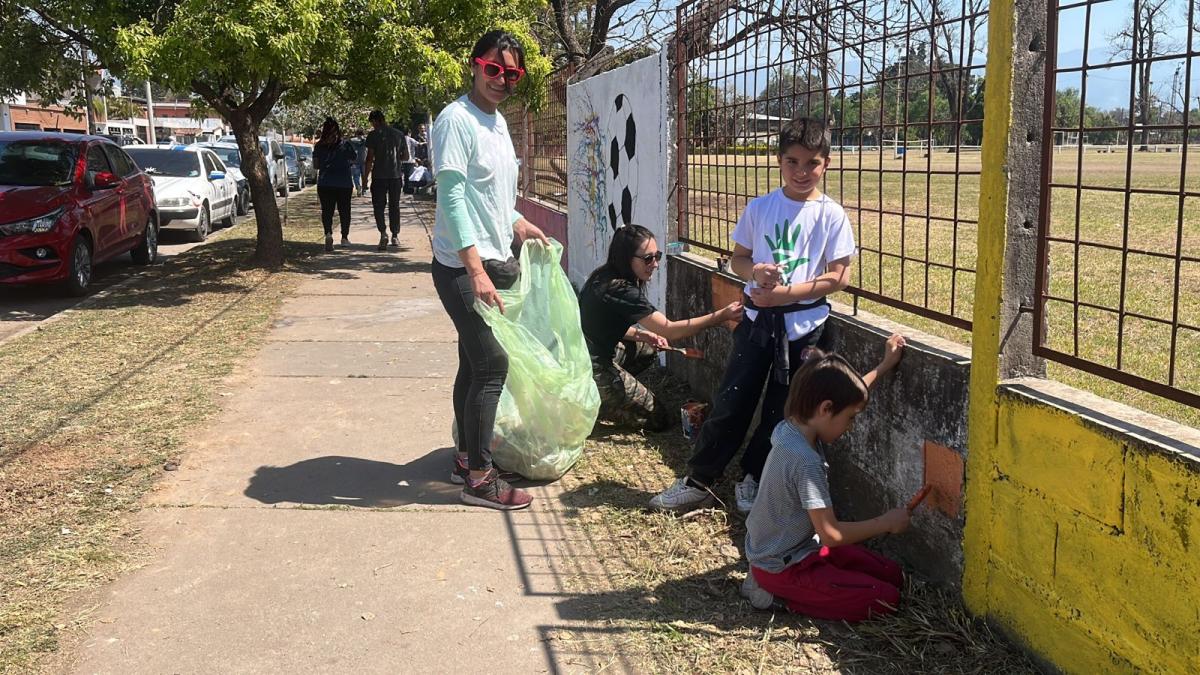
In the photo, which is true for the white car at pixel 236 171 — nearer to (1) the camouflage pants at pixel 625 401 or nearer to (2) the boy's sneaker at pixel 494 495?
(1) the camouflage pants at pixel 625 401

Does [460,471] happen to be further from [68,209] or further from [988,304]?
[68,209]

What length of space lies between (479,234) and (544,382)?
755mm

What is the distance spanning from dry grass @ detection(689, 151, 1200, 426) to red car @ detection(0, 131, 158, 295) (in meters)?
6.31

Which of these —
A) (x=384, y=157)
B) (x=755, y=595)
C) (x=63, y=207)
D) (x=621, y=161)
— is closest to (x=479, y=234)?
(x=755, y=595)

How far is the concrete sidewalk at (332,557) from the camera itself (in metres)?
3.08

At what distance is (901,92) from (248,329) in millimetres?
6077

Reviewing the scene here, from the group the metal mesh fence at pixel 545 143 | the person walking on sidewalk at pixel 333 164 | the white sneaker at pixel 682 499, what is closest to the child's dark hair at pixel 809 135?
the white sneaker at pixel 682 499

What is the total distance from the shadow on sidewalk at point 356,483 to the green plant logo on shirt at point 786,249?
5.78ft

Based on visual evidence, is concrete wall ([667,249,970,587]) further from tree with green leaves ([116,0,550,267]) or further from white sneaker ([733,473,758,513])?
tree with green leaves ([116,0,550,267])

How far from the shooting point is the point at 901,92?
11.9 ft

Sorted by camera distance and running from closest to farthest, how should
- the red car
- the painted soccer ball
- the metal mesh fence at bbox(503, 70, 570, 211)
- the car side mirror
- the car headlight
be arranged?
the painted soccer ball
the car headlight
the red car
the metal mesh fence at bbox(503, 70, 570, 211)
the car side mirror

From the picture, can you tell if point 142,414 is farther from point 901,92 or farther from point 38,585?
point 901,92

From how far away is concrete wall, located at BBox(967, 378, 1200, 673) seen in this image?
90.3 inches

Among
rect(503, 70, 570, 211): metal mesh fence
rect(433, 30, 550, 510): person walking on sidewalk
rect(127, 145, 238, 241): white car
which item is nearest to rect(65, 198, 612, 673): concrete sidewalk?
rect(433, 30, 550, 510): person walking on sidewalk
